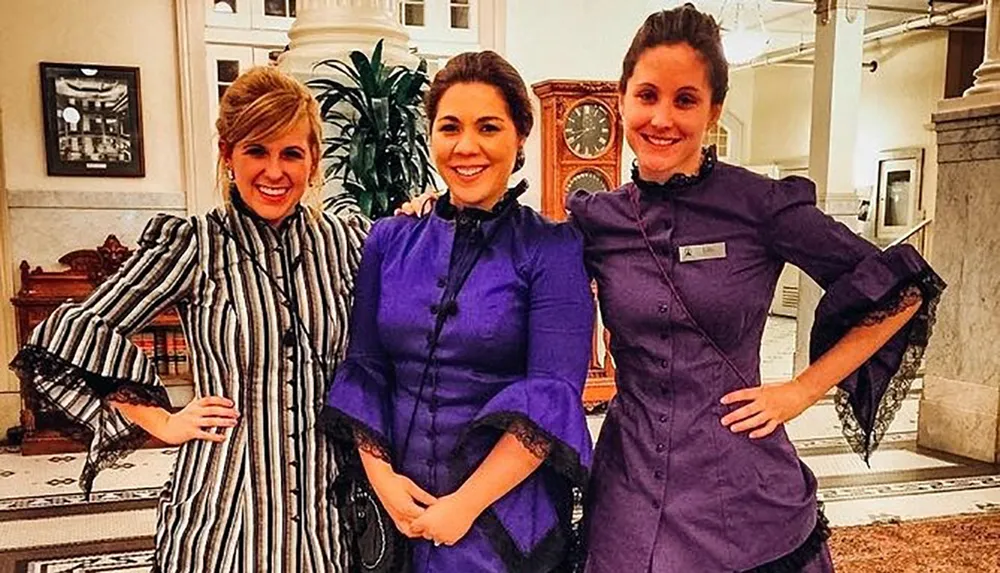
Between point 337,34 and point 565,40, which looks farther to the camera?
point 565,40

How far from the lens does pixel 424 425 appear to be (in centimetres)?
139

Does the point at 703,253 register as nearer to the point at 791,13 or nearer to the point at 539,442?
the point at 539,442

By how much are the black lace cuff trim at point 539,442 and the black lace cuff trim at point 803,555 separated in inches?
14.6

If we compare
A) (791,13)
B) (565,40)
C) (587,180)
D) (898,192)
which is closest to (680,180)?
(587,180)

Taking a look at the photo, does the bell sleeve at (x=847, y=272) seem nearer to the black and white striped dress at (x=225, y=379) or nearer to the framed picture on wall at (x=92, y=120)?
the black and white striped dress at (x=225, y=379)

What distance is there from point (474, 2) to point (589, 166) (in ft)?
5.12

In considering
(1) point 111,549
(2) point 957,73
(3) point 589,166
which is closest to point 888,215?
(2) point 957,73

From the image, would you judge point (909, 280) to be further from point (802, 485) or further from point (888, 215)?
point (888, 215)

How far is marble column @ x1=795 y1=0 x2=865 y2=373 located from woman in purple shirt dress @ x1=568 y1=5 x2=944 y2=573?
224 inches

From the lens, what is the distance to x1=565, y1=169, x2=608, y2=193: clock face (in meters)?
5.86

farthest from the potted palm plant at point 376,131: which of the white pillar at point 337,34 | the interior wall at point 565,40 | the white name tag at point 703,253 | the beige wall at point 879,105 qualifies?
the beige wall at point 879,105

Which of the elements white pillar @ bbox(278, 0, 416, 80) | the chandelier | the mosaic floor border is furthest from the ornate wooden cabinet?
the chandelier

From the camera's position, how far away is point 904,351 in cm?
151

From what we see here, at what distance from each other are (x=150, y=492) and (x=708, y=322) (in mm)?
3598
